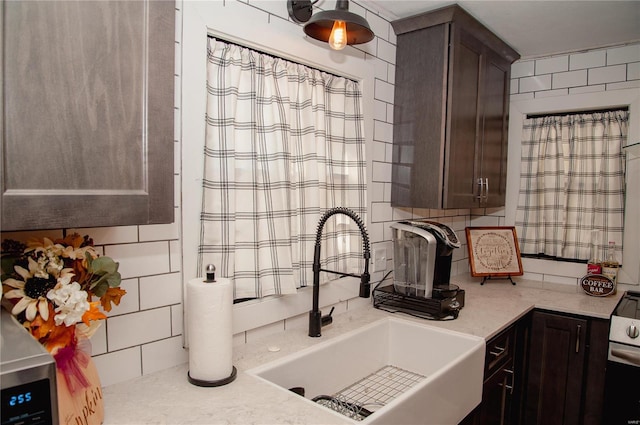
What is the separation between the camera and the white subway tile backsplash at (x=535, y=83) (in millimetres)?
2768

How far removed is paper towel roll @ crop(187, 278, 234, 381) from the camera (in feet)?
3.78

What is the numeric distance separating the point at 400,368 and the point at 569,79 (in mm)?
2126

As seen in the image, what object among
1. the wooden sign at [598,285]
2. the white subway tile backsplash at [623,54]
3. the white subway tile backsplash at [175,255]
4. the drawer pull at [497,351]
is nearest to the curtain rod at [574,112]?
the white subway tile backsplash at [623,54]

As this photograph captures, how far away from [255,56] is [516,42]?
1.78m

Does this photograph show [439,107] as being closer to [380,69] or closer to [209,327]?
[380,69]

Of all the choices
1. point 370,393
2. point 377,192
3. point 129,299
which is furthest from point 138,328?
point 377,192

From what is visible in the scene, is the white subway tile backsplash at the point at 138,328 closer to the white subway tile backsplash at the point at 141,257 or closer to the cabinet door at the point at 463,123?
the white subway tile backsplash at the point at 141,257

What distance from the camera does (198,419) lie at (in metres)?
1.02

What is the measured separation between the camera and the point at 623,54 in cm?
252

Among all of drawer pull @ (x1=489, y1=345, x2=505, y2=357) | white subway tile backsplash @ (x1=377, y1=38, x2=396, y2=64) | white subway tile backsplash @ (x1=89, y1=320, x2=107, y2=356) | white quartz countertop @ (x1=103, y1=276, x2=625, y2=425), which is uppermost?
white subway tile backsplash @ (x1=377, y1=38, x2=396, y2=64)

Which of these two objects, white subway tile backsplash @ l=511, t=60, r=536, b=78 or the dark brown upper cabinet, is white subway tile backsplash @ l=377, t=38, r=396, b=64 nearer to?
the dark brown upper cabinet

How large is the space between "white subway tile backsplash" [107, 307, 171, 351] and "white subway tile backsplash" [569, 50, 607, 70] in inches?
109

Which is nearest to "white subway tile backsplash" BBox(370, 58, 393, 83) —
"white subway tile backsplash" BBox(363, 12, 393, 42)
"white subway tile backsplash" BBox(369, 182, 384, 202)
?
"white subway tile backsplash" BBox(363, 12, 393, 42)

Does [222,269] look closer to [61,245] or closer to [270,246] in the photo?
[270,246]
